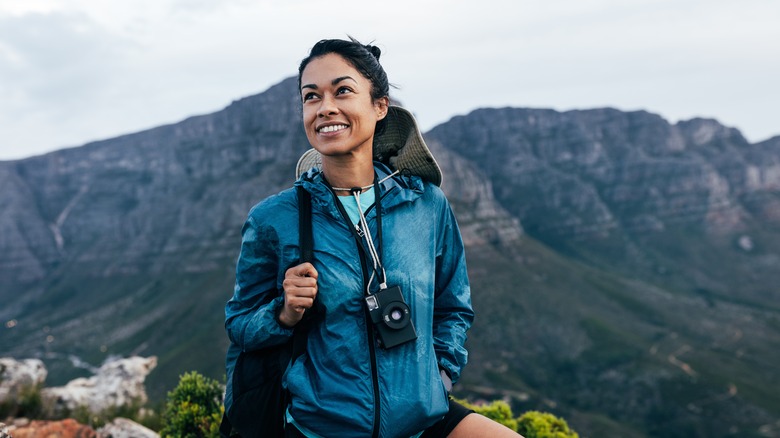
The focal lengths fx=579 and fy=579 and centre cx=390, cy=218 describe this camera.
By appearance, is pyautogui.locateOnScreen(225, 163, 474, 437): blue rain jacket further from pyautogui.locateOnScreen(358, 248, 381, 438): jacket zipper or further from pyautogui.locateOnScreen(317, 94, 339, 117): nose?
pyautogui.locateOnScreen(317, 94, 339, 117): nose

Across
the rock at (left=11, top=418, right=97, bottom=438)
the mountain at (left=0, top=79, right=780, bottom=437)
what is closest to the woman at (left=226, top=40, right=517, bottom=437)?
the rock at (left=11, top=418, right=97, bottom=438)

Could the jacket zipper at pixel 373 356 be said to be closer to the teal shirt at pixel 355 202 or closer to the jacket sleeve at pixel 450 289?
the teal shirt at pixel 355 202

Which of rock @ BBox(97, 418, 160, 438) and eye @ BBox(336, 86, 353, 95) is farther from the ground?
eye @ BBox(336, 86, 353, 95)

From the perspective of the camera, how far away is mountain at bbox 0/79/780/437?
75.0 m

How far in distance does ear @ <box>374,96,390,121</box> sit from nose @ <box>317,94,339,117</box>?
1.01ft

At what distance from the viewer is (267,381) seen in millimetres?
2822

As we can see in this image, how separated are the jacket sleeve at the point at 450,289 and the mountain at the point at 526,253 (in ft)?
212

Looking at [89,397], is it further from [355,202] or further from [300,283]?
[300,283]

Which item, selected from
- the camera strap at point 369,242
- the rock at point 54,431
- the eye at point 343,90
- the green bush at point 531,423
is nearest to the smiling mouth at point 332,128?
the eye at point 343,90

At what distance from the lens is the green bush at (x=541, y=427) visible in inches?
322

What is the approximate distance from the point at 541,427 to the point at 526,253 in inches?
3807

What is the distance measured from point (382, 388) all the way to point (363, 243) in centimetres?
69

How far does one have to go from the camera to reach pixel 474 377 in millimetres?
72750

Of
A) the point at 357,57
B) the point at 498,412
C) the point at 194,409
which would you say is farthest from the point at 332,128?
the point at 498,412
